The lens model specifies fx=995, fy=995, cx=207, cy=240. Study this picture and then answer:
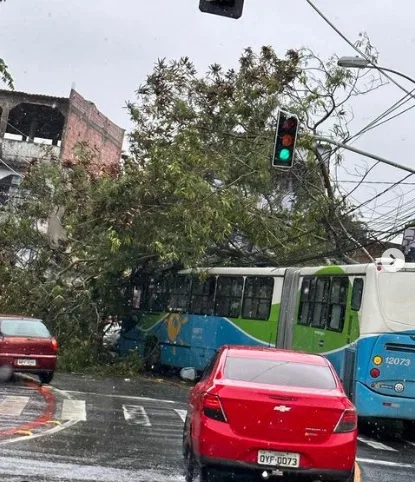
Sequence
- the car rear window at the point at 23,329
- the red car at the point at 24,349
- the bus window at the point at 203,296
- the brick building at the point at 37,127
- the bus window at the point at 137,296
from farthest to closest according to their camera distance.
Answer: the brick building at the point at 37,127, the bus window at the point at 137,296, the bus window at the point at 203,296, the car rear window at the point at 23,329, the red car at the point at 24,349

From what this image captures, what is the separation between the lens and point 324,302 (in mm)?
20578

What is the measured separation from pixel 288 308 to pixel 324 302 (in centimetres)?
279

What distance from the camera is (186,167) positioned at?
90.7 ft

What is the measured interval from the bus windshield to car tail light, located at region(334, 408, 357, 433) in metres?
7.41

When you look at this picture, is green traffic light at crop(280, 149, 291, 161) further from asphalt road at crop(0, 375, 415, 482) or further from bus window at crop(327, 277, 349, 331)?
asphalt road at crop(0, 375, 415, 482)

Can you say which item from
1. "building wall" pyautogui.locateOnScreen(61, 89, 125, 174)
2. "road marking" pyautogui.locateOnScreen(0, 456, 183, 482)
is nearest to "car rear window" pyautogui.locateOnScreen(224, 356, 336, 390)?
"road marking" pyautogui.locateOnScreen(0, 456, 183, 482)

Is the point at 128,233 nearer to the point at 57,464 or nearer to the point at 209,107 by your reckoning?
the point at 209,107

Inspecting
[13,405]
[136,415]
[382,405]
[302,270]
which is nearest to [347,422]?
[382,405]

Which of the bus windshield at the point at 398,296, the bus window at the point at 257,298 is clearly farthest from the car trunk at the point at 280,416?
the bus window at the point at 257,298

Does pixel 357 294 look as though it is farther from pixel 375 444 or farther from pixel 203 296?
pixel 203 296

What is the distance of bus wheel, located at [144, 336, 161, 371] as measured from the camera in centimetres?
3077

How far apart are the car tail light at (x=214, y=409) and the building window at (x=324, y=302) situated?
921cm

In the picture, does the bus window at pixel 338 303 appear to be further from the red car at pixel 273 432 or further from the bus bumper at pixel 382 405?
the red car at pixel 273 432

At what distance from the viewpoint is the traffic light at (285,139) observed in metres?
19.0
